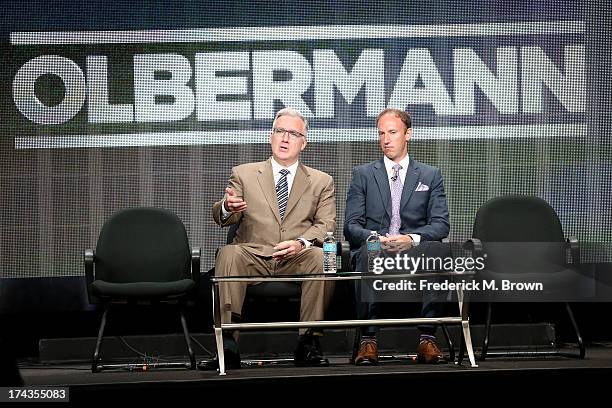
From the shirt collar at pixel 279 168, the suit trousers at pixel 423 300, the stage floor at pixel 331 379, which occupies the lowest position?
the stage floor at pixel 331 379

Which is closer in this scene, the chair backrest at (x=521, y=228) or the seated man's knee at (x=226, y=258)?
the seated man's knee at (x=226, y=258)

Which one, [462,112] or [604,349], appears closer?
[604,349]

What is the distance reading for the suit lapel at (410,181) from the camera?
17.5 ft

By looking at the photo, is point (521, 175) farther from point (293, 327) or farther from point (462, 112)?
point (293, 327)

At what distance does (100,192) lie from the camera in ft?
19.7

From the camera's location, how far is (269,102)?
6.06 metres

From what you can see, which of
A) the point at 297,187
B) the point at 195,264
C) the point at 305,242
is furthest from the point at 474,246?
the point at 195,264

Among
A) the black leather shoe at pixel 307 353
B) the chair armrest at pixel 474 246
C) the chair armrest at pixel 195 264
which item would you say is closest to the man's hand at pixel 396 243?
the chair armrest at pixel 474 246

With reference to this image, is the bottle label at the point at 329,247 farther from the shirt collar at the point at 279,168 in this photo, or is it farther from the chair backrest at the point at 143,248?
the chair backrest at the point at 143,248

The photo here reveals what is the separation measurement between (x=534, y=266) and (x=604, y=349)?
0.77m

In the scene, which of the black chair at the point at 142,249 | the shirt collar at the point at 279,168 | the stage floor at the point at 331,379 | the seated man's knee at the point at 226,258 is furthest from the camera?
the black chair at the point at 142,249

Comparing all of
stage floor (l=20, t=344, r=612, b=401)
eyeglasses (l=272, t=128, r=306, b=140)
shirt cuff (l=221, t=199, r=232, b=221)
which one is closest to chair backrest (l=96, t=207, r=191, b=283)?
shirt cuff (l=221, t=199, r=232, b=221)

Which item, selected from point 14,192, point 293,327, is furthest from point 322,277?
point 14,192

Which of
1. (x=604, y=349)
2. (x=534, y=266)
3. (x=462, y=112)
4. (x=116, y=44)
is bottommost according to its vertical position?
(x=604, y=349)
